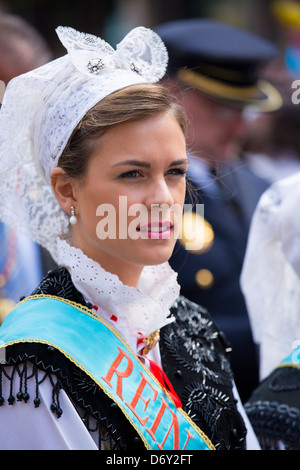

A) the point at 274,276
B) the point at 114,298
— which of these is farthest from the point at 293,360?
the point at 114,298

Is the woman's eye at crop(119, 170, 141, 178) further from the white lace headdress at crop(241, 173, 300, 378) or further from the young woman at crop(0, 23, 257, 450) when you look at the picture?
the white lace headdress at crop(241, 173, 300, 378)

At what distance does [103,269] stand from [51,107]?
1.62 ft

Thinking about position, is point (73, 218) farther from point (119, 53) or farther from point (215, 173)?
point (215, 173)

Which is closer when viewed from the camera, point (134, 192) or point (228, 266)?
point (134, 192)

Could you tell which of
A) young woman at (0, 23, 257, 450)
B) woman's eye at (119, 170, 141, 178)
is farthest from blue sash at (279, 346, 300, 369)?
woman's eye at (119, 170, 141, 178)

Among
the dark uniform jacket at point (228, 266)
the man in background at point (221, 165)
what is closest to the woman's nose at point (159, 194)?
the dark uniform jacket at point (228, 266)

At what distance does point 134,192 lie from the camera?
202cm

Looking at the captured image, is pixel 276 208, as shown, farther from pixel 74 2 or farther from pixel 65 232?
pixel 74 2

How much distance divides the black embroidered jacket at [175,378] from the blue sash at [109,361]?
27 millimetres

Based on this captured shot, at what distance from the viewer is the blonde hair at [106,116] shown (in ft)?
6.67

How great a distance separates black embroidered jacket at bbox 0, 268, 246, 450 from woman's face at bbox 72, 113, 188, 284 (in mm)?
217

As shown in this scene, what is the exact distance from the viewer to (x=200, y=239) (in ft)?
12.8
